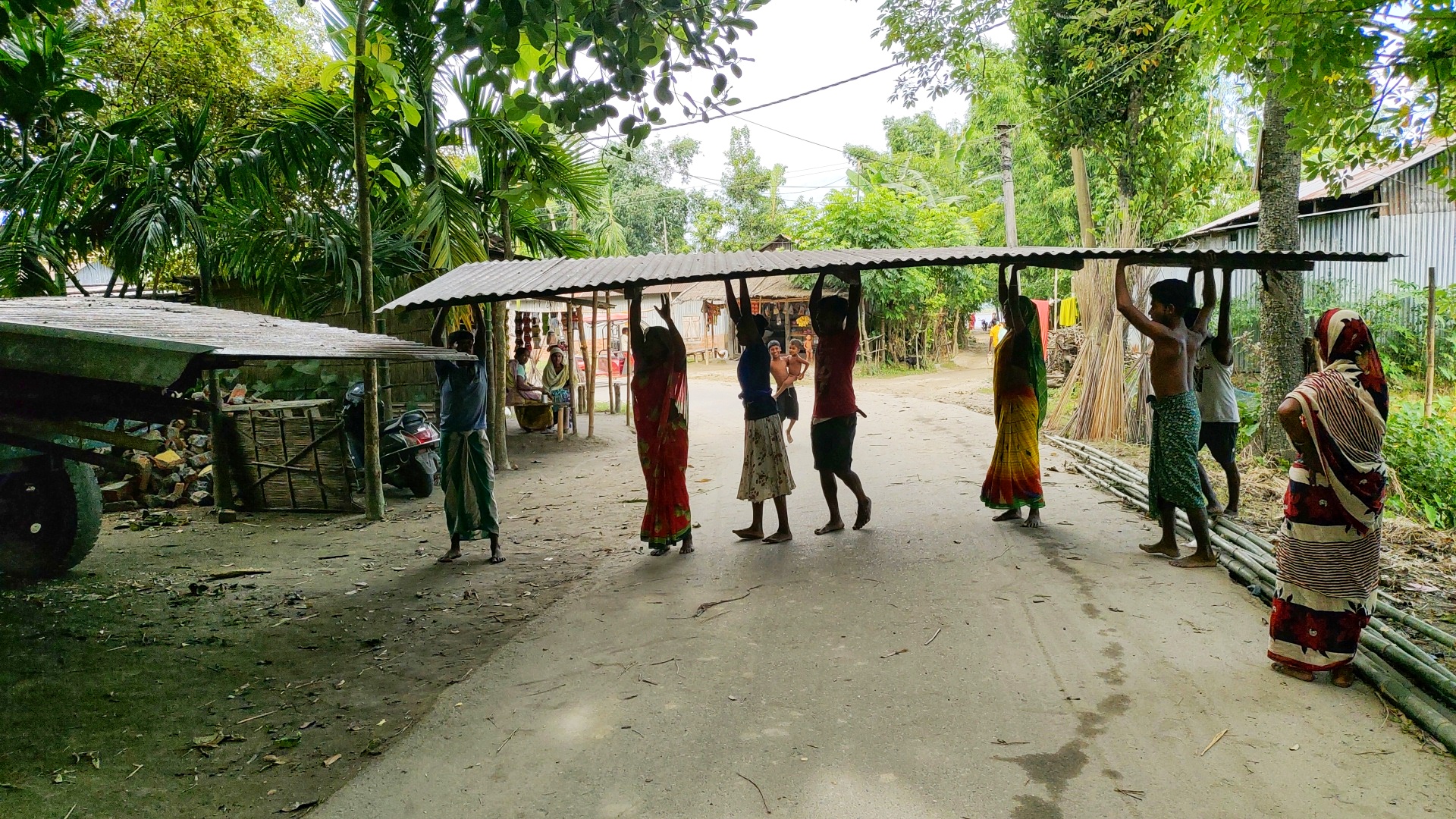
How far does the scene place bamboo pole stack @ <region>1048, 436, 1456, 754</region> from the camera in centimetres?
324

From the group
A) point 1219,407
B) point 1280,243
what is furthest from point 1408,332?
point 1219,407

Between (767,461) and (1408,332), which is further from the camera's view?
(1408,332)

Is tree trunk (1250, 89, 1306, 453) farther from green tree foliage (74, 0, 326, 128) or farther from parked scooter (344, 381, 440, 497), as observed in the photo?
green tree foliage (74, 0, 326, 128)

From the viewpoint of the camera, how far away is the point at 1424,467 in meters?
8.05

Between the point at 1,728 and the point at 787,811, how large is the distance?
344cm

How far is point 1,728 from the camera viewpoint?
3.67 m

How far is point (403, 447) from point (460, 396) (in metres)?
3.22

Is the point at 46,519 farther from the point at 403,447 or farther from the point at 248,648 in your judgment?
the point at 403,447

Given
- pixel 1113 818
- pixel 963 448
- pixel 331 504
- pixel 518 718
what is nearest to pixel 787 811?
pixel 1113 818

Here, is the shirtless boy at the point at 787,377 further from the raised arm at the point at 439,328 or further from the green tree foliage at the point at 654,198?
the green tree foliage at the point at 654,198

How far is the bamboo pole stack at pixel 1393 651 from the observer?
3.24 metres

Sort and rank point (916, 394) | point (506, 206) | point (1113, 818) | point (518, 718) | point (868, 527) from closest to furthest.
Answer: point (1113, 818), point (518, 718), point (868, 527), point (506, 206), point (916, 394)

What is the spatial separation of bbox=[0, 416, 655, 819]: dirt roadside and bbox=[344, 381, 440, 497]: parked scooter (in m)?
0.85

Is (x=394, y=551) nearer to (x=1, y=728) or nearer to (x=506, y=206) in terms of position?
(x=1, y=728)
